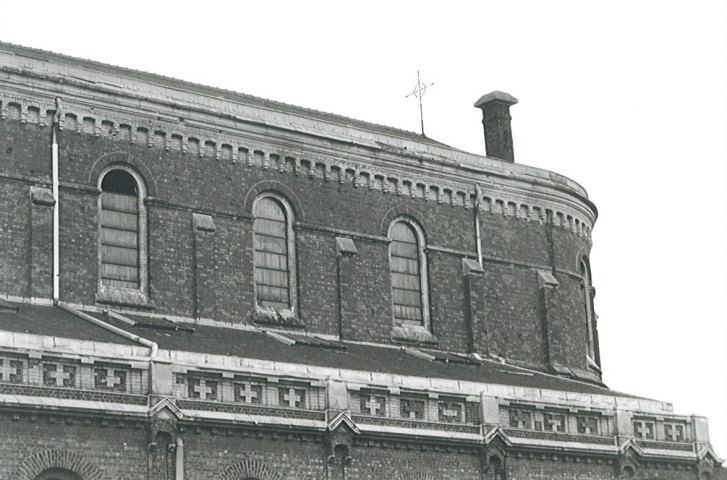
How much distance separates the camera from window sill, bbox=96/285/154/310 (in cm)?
4106

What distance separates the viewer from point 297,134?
45.9 m

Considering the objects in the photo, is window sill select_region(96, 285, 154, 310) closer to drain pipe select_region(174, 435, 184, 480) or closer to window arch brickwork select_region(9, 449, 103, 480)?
drain pipe select_region(174, 435, 184, 480)

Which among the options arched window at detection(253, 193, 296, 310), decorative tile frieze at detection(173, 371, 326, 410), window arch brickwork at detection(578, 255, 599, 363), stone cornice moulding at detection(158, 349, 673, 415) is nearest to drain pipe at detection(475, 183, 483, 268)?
window arch brickwork at detection(578, 255, 599, 363)

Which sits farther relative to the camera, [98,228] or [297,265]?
[297,265]

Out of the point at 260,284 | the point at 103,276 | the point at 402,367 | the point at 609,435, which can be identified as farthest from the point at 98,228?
the point at 609,435

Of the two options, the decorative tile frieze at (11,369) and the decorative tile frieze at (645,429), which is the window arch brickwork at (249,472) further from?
the decorative tile frieze at (645,429)

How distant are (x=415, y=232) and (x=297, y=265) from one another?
4.82m

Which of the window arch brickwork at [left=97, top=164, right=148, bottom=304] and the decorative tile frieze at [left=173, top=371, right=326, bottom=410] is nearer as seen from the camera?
the decorative tile frieze at [left=173, top=371, right=326, bottom=410]

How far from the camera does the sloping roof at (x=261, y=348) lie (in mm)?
36406

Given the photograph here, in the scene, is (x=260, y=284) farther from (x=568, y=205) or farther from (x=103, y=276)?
(x=568, y=205)

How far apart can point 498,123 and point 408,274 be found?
8.37 meters

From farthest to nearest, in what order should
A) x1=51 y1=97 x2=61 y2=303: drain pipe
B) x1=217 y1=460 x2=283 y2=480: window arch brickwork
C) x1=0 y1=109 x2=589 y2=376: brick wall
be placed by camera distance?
x1=0 y1=109 x2=589 y2=376: brick wall
x1=51 y1=97 x2=61 y2=303: drain pipe
x1=217 y1=460 x2=283 y2=480: window arch brickwork

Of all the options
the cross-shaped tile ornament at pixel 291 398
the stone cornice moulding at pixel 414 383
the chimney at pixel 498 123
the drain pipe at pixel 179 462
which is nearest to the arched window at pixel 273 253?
the stone cornice moulding at pixel 414 383

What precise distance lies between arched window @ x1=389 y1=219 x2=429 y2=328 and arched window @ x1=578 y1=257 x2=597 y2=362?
7549 millimetres
